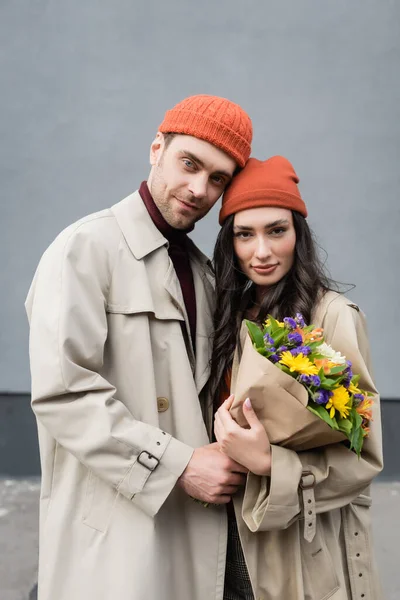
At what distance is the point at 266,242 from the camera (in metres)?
2.41

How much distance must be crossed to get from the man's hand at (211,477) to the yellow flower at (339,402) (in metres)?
0.41

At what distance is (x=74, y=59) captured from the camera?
5035 millimetres

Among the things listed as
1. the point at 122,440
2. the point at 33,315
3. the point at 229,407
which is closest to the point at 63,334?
the point at 33,315

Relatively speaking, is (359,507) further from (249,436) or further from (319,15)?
(319,15)

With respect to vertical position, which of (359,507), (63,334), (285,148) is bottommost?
(359,507)

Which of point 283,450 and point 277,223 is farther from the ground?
point 277,223

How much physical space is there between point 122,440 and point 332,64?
3780 mm

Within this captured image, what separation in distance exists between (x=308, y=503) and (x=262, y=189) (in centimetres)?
104

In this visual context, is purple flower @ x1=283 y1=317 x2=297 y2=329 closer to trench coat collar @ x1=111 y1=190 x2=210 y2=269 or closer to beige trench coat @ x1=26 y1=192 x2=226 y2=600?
beige trench coat @ x1=26 y1=192 x2=226 y2=600

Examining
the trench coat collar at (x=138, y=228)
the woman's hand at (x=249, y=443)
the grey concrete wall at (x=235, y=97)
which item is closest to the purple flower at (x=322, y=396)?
the woman's hand at (x=249, y=443)

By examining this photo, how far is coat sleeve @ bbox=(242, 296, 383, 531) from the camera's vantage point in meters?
2.04

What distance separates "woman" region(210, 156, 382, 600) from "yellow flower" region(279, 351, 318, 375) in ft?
0.64

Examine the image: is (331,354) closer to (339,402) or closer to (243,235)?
(339,402)

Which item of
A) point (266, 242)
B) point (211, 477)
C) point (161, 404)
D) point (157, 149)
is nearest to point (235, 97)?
point (157, 149)
